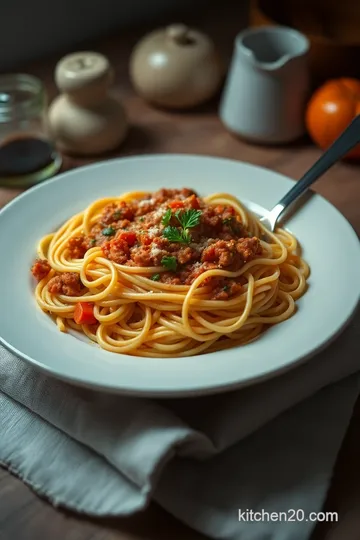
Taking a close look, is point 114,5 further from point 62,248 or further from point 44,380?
point 44,380

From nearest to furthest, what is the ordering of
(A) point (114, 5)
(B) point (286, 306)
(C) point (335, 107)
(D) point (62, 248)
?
(B) point (286, 306), (D) point (62, 248), (C) point (335, 107), (A) point (114, 5)

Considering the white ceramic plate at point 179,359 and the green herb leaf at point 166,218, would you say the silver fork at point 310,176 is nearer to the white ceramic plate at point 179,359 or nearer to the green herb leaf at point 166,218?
the white ceramic plate at point 179,359

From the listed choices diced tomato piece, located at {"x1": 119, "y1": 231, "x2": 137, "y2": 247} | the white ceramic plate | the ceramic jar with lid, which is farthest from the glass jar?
diced tomato piece, located at {"x1": 119, "y1": 231, "x2": 137, "y2": 247}

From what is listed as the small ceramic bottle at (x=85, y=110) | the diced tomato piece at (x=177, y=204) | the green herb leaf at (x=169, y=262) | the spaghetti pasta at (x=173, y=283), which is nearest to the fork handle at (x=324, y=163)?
the spaghetti pasta at (x=173, y=283)

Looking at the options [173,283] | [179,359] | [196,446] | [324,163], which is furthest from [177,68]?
[196,446]

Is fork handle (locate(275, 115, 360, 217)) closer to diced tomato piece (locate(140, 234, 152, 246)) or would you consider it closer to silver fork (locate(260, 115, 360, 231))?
silver fork (locate(260, 115, 360, 231))

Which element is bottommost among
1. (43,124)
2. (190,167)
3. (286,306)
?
(43,124)

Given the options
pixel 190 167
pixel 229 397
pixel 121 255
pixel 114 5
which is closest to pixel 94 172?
pixel 190 167

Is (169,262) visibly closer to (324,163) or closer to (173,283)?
(173,283)
